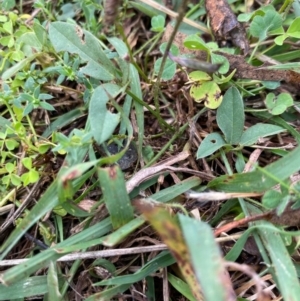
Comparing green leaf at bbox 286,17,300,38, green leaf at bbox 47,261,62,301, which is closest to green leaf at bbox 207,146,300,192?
green leaf at bbox 286,17,300,38

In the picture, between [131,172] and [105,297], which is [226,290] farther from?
[131,172]

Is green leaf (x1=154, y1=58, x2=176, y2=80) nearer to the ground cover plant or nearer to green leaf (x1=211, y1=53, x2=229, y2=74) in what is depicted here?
the ground cover plant

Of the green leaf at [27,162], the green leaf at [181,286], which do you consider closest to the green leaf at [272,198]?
the green leaf at [181,286]

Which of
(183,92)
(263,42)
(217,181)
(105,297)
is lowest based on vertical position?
(105,297)

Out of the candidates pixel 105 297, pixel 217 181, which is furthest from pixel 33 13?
pixel 105 297

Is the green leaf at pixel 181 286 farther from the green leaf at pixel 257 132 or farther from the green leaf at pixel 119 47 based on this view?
the green leaf at pixel 119 47

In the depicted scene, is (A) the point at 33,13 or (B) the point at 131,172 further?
(A) the point at 33,13

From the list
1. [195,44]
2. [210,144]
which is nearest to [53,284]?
[210,144]
